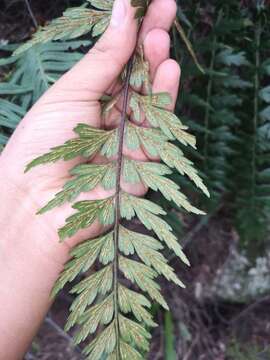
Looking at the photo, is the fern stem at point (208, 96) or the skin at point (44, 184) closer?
the skin at point (44, 184)

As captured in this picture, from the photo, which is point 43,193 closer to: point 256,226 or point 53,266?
point 53,266

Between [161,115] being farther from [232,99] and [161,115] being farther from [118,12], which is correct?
[232,99]

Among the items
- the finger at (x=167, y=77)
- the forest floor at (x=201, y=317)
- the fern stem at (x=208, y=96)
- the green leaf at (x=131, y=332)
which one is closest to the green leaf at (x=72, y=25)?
the finger at (x=167, y=77)

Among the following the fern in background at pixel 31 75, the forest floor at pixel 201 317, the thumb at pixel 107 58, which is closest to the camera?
the thumb at pixel 107 58

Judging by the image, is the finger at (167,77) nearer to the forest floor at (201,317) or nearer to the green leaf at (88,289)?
the green leaf at (88,289)

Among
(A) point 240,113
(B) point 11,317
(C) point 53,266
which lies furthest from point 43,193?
(A) point 240,113

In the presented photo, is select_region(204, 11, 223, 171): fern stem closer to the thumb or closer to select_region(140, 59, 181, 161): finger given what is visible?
select_region(140, 59, 181, 161): finger
